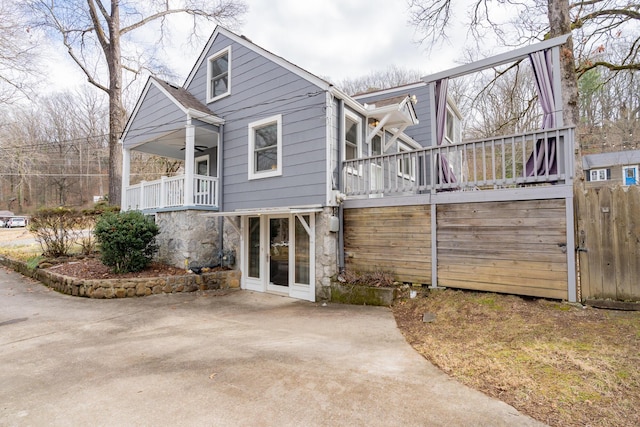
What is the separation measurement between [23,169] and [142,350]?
1869 centimetres

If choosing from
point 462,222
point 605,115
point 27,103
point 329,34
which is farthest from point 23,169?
point 605,115

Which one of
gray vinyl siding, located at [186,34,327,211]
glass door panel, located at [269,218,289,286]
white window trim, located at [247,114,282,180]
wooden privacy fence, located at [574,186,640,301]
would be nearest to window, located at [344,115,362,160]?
gray vinyl siding, located at [186,34,327,211]

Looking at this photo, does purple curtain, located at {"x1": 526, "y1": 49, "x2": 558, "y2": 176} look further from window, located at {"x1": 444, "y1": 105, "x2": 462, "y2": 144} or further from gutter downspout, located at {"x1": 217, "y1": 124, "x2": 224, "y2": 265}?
window, located at {"x1": 444, "y1": 105, "x2": 462, "y2": 144}

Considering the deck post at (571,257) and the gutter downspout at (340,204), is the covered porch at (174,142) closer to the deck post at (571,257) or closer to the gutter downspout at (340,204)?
the gutter downspout at (340,204)

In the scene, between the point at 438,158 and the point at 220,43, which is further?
the point at 220,43

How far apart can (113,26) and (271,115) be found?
420 inches

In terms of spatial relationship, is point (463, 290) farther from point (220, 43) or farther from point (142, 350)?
point (220, 43)

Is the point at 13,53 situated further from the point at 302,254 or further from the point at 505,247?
the point at 505,247

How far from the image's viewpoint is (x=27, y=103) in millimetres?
14258

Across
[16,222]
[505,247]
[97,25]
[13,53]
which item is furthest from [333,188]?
[16,222]

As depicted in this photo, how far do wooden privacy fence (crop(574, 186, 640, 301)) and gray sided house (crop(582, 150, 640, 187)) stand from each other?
21.9m

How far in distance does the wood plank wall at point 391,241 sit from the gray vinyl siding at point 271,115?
1.02 m

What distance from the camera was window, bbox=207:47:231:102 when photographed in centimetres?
923

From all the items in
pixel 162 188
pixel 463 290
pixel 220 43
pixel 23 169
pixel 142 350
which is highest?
pixel 220 43
